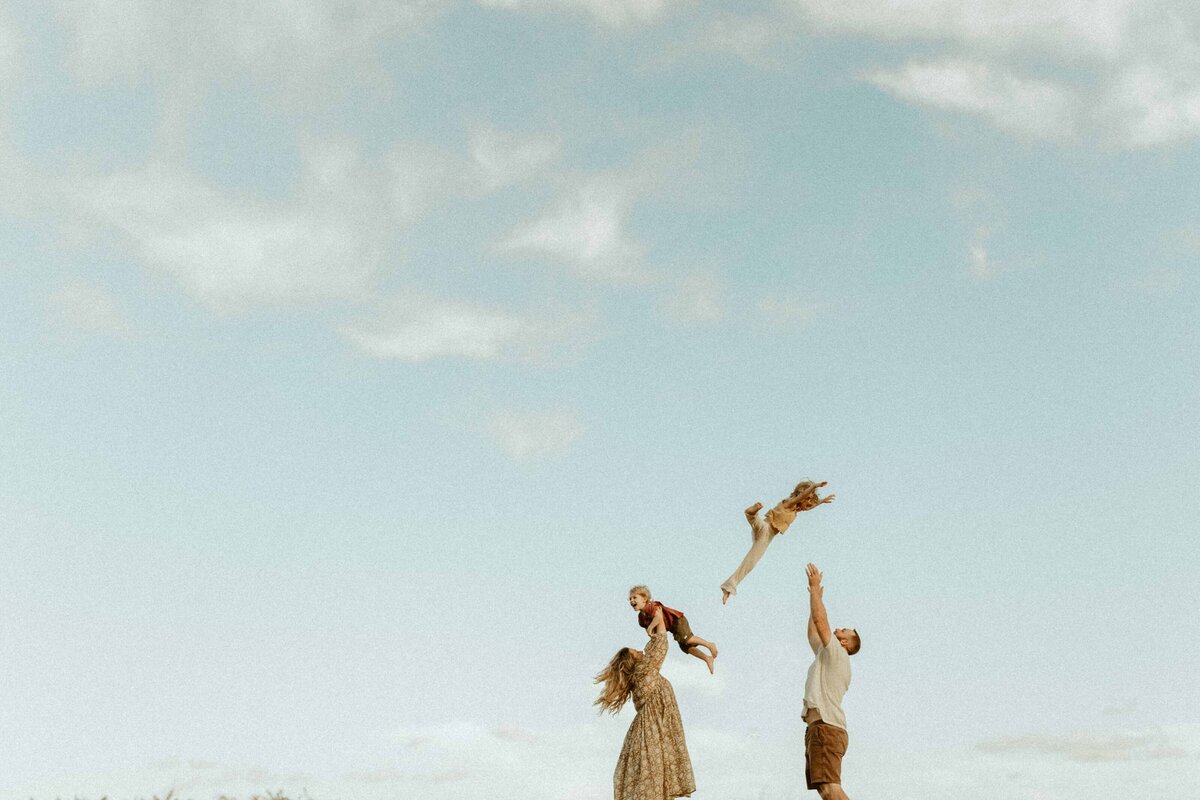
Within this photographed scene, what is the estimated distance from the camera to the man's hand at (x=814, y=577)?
1493cm

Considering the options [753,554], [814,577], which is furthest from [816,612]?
[753,554]

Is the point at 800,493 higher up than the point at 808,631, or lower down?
higher up

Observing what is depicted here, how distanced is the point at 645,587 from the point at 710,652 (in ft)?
4.18

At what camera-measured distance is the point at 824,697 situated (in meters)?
14.7

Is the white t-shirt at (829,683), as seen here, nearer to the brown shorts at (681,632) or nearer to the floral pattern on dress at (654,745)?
the brown shorts at (681,632)

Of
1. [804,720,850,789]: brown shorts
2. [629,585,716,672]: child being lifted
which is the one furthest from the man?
[629,585,716,672]: child being lifted

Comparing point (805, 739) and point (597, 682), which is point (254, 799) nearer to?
point (597, 682)

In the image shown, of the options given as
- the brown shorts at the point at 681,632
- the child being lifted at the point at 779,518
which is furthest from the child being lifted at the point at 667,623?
the child being lifted at the point at 779,518

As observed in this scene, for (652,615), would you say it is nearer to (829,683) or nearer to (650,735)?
(650,735)

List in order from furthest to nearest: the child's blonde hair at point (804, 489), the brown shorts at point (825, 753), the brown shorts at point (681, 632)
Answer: the child's blonde hair at point (804, 489)
the brown shorts at point (681, 632)
the brown shorts at point (825, 753)

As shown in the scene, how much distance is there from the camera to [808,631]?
1504 centimetres

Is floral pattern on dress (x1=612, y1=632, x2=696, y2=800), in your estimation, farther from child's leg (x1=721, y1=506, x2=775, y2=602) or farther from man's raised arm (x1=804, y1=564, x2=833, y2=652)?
man's raised arm (x1=804, y1=564, x2=833, y2=652)

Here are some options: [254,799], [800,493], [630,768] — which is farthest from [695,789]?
[254,799]

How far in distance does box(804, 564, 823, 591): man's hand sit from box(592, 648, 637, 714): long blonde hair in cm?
320
